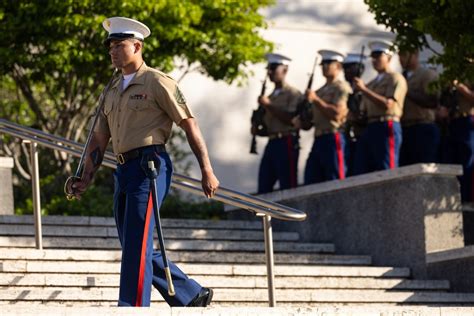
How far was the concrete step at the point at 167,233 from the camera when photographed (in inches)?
537

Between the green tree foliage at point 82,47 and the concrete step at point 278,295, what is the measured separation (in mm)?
4847

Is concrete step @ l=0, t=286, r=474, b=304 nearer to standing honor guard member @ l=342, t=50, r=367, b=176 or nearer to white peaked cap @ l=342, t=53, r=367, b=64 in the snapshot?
standing honor guard member @ l=342, t=50, r=367, b=176

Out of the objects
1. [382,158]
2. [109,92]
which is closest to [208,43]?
[382,158]

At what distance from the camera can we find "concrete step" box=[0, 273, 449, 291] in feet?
38.9

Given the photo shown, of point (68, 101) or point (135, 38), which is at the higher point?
point (68, 101)

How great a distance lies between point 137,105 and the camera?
33.3 ft

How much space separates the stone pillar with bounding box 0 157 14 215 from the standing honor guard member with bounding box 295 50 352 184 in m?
3.43

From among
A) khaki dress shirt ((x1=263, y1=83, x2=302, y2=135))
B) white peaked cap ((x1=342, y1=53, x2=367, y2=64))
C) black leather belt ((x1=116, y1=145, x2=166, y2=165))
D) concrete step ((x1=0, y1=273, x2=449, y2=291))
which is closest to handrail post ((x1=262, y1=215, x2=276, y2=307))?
concrete step ((x1=0, y1=273, x2=449, y2=291))

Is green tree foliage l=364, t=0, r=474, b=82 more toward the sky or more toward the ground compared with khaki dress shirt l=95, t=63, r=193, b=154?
more toward the sky

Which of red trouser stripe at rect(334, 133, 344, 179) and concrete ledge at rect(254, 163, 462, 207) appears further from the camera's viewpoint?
red trouser stripe at rect(334, 133, 344, 179)

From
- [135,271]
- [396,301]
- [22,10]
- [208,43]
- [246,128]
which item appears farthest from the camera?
[246,128]

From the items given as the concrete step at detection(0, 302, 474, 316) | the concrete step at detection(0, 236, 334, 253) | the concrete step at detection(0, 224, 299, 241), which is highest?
the concrete step at detection(0, 224, 299, 241)

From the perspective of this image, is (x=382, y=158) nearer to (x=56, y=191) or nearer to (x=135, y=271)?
(x=56, y=191)

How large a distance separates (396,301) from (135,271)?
4268 millimetres
